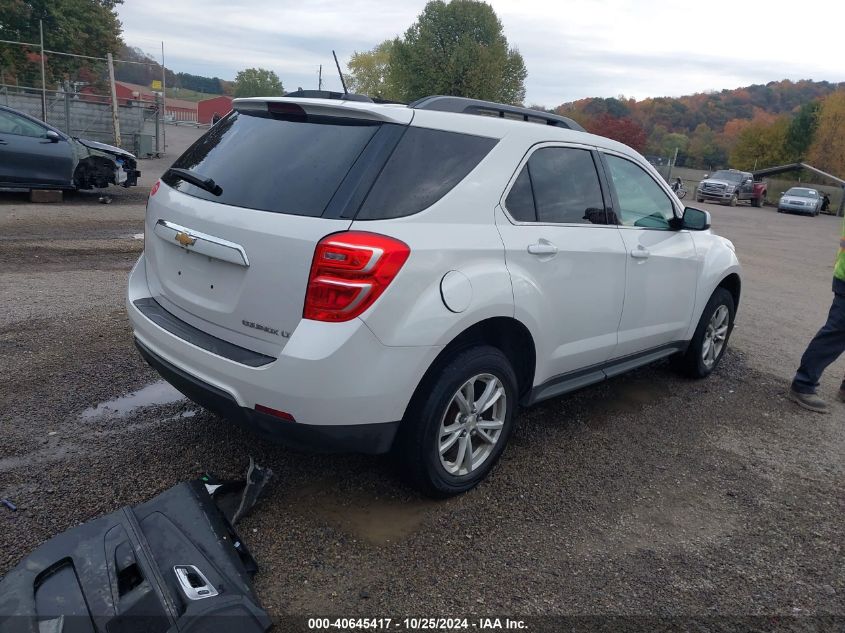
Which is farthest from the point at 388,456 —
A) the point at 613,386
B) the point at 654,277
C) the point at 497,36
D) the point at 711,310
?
the point at 497,36

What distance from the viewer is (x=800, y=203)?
3425 centimetres

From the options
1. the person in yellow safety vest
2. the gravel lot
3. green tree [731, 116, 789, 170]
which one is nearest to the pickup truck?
green tree [731, 116, 789, 170]

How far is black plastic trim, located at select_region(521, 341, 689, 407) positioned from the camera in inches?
141

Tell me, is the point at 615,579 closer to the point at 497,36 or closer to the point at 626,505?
the point at 626,505

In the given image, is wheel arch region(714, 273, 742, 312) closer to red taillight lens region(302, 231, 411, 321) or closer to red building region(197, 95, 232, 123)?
red taillight lens region(302, 231, 411, 321)

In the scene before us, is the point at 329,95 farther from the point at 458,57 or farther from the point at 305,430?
the point at 458,57

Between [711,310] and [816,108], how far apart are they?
59.3 m

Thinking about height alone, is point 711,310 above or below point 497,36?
below

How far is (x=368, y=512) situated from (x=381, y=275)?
→ 3.93 feet

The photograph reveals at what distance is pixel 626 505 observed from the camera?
11.1ft

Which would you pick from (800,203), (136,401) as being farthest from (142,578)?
(800,203)

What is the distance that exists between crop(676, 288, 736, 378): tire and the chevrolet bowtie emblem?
3.71 m

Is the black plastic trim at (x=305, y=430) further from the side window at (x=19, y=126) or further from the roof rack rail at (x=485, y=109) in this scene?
the side window at (x=19, y=126)

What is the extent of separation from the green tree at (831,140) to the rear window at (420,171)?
185 feet
